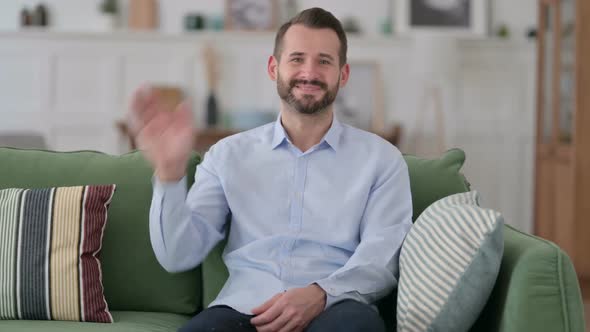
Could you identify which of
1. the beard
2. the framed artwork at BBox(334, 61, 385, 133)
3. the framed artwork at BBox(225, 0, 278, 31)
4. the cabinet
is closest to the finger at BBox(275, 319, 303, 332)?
the beard

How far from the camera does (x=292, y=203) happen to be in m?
1.84

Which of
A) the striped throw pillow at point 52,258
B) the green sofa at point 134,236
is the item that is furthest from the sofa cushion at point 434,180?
the striped throw pillow at point 52,258

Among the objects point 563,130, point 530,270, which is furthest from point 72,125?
point 530,270

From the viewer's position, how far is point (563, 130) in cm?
466

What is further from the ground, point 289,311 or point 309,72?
point 309,72

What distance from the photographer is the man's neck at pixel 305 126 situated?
1.93m

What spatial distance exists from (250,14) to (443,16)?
1504mm

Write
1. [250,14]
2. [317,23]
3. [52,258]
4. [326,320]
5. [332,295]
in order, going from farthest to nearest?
[250,14] < [317,23] < [52,258] < [332,295] < [326,320]

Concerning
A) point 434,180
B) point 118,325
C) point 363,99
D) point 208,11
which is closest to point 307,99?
point 434,180

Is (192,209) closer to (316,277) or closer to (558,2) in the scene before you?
(316,277)

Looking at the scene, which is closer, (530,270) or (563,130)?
(530,270)

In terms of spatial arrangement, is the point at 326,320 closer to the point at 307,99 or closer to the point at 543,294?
the point at 543,294

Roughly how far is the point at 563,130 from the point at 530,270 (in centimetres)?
349

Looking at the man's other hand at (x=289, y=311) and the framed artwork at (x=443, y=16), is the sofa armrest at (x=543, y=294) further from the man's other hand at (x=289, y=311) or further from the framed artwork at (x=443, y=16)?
the framed artwork at (x=443, y=16)
